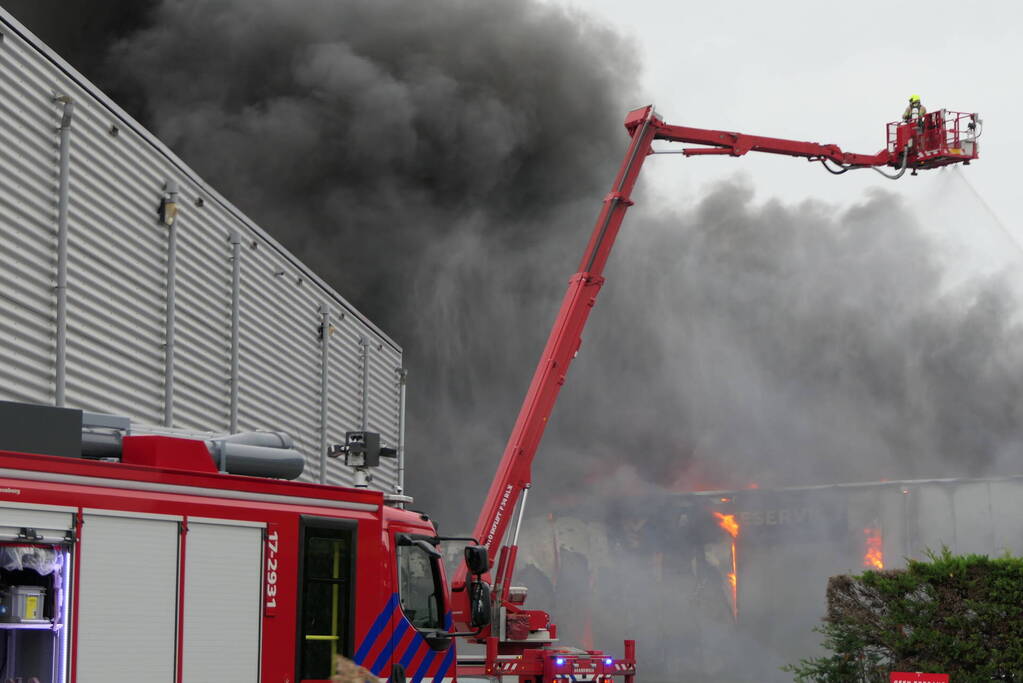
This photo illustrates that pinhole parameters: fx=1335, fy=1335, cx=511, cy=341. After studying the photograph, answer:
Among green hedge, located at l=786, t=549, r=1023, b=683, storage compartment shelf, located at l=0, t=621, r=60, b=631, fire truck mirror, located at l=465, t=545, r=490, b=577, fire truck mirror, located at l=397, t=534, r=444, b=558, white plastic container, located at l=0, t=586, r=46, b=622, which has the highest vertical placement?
fire truck mirror, located at l=397, t=534, r=444, b=558

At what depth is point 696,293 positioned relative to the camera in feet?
121

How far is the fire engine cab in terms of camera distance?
22.8 ft

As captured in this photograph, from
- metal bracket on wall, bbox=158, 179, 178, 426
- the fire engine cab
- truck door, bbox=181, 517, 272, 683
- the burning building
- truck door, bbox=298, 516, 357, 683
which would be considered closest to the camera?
the fire engine cab

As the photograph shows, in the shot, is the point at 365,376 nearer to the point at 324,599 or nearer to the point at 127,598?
the point at 324,599

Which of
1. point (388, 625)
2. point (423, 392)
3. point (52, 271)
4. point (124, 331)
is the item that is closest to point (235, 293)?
point (124, 331)

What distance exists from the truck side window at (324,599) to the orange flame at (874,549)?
1991 cm

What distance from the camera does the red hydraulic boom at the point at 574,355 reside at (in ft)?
56.9

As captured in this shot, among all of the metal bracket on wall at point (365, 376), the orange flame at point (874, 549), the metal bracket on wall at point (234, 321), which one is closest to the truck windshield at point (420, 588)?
the metal bracket on wall at point (234, 321)

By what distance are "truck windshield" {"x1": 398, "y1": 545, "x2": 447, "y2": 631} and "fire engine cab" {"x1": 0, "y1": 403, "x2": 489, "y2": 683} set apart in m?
0.01

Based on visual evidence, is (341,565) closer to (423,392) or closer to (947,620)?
(947,620)

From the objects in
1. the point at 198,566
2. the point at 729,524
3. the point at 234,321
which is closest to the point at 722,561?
the point at 729,524

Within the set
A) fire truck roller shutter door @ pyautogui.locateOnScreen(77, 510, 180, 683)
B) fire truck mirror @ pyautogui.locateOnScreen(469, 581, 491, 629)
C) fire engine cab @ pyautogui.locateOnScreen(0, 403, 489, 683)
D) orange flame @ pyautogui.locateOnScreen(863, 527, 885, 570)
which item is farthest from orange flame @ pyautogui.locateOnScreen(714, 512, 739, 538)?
fire truck roller shutter door @ pyautogui.locateOnScreen(77, 510, 180, 683)

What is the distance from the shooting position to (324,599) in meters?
8.49

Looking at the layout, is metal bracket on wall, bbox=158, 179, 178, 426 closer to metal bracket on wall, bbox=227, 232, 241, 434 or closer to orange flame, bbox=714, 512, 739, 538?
metal bracket on wall, bbox=227, 232, 241, 434
